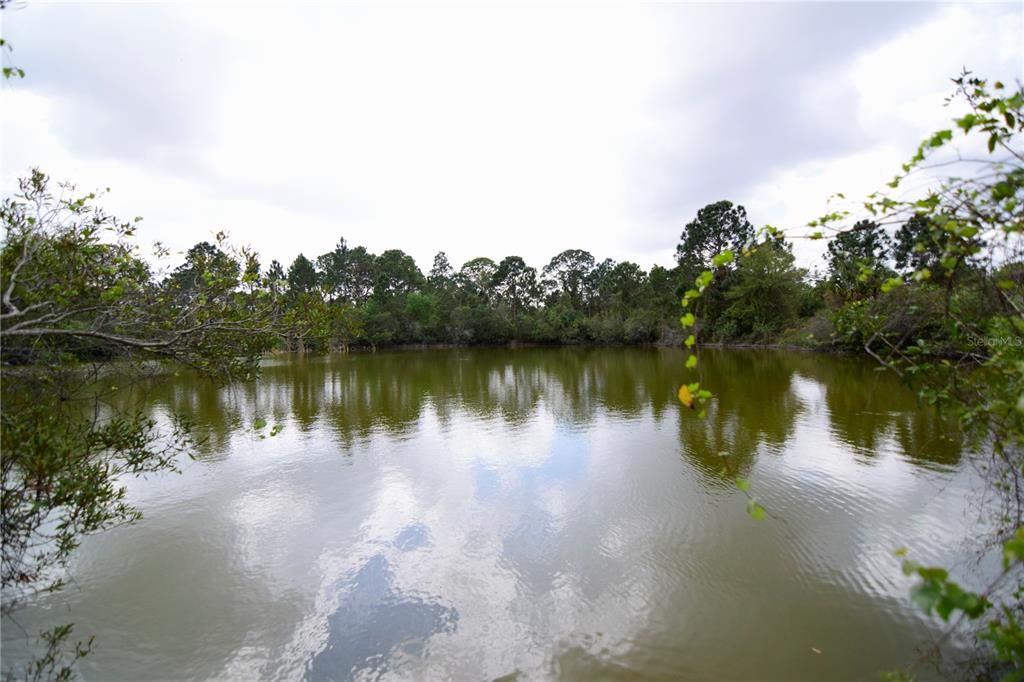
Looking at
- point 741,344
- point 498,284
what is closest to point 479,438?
point 741,344

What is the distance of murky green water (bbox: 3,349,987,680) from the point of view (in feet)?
15.3

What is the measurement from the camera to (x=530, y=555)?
6.53 m

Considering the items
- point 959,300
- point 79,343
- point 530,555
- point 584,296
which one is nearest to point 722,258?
point 959,300

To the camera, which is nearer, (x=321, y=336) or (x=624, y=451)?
(x=321, y=336)

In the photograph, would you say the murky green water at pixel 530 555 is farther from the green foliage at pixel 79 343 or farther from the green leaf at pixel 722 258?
the green leaf at pixel 722 258

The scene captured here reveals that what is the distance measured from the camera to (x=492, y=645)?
4.81m

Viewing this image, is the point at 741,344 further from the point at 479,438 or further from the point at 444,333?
the point at 479,438

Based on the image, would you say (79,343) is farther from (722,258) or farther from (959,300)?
(959,300)

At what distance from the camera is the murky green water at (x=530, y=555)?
4660 millimetres

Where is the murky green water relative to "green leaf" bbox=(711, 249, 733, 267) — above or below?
below

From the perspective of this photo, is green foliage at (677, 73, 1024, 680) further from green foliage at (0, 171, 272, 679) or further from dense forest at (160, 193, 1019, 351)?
dense forest at (160, 193, 1019, 351)

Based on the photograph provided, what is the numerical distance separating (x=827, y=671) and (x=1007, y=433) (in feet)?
9.42

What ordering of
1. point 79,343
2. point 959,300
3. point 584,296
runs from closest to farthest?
point 959,300 → point 79,343 → point 584,296

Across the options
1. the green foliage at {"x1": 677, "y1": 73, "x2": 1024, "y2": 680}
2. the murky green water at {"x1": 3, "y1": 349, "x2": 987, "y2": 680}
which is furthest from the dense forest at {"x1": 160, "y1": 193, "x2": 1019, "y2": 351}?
the green foliage at {"x1": 677, "y1": 73, "x2": 1024, "y2": 680}
